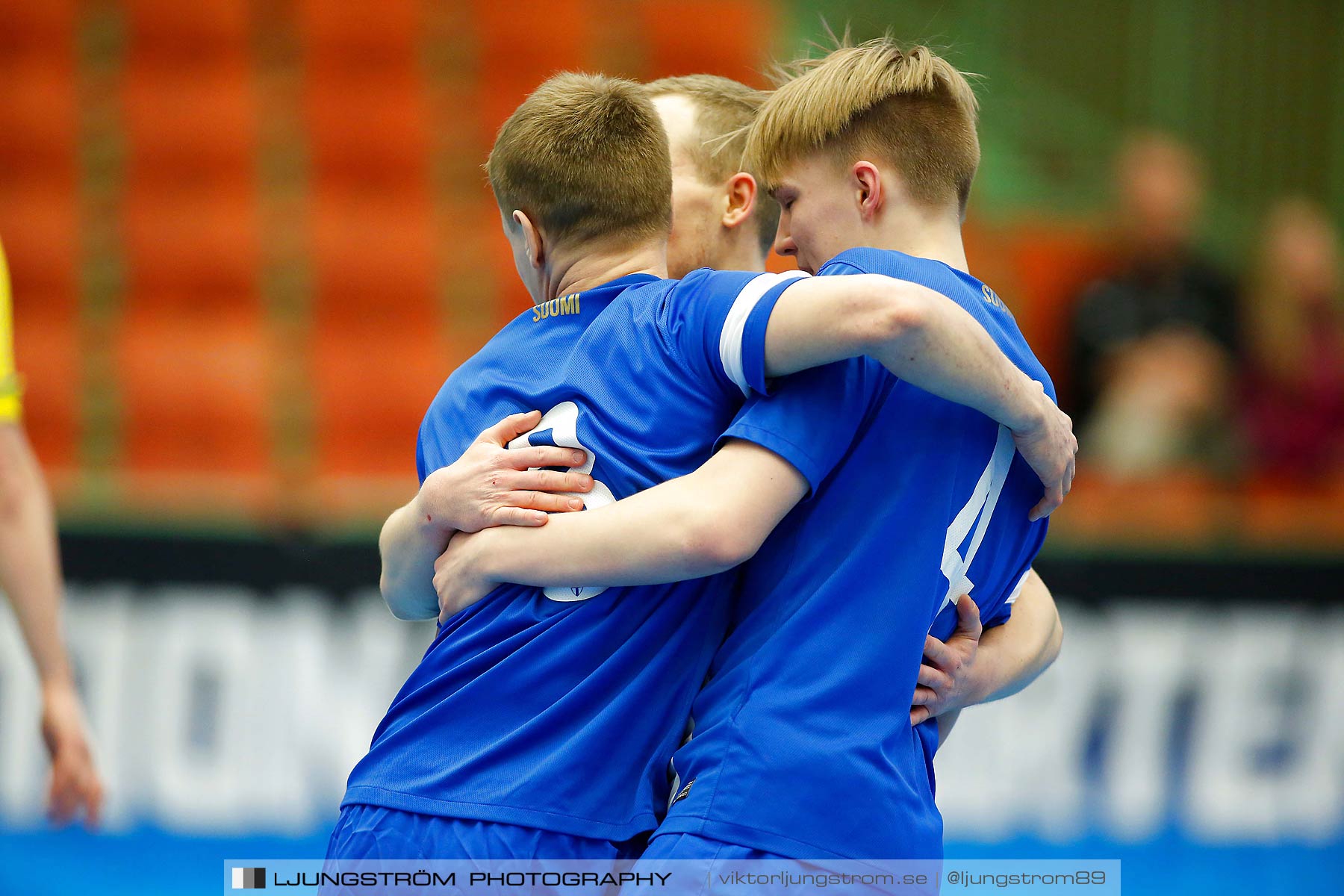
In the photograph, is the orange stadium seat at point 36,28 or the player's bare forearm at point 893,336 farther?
the orange stadium seat at point 36,28

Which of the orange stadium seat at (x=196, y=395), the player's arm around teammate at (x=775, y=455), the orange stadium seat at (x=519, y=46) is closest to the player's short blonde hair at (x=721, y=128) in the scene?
the player's arm around teammate at (x=775, y=455)

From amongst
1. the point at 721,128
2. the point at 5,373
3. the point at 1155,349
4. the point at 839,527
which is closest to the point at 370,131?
the point at 1155,349

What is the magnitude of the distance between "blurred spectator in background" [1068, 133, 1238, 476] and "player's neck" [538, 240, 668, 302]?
454 centimetres

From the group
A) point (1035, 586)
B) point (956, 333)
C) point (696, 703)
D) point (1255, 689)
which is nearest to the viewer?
point (956, 333)

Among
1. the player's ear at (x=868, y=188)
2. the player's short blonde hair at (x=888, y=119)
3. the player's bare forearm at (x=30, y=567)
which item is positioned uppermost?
the player's short blonde hair at (x=888, y=119)

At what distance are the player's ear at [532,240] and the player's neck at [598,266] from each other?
2 cm

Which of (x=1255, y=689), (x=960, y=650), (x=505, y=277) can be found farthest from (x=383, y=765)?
(x=505, y=277)

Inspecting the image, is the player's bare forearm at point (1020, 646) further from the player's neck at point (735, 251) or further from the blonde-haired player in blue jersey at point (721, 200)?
the player's neck at point (735, 251)

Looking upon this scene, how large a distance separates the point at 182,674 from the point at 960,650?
3.59 metres

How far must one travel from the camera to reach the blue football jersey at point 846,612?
1686 millimetres

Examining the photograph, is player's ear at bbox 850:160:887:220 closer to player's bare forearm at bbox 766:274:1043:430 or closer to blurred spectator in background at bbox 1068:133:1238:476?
player's bare forearm at bbox 766:274:1043:430

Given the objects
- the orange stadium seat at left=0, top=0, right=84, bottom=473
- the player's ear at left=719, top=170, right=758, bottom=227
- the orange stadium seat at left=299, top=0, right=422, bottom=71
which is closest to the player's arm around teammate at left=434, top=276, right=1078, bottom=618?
the player's ear at left=719, top=170, right=758, bottom=227

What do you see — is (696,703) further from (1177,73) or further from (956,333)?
(1177,73)

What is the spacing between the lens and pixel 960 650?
195cm
